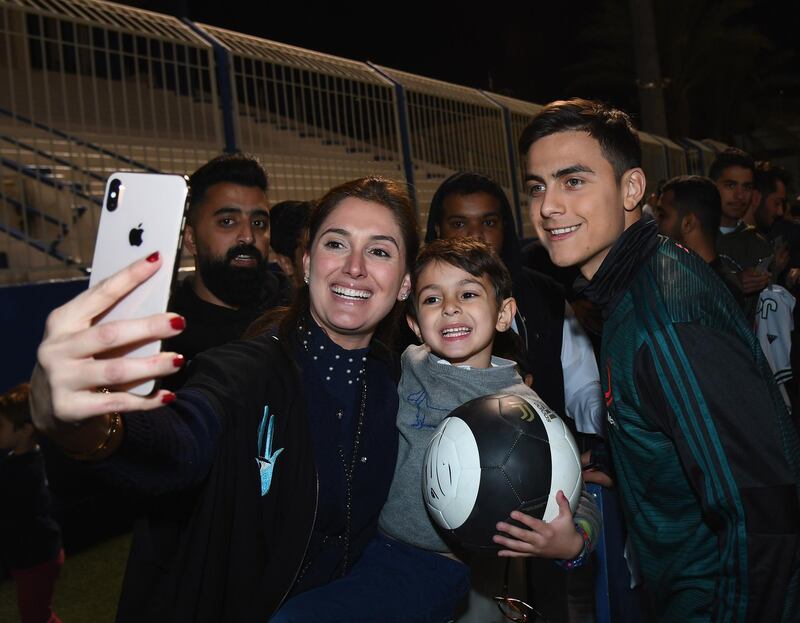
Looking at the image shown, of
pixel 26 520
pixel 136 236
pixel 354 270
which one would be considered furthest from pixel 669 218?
pixel 136 236

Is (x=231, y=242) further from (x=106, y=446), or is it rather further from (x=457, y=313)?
(x=106, y=446)

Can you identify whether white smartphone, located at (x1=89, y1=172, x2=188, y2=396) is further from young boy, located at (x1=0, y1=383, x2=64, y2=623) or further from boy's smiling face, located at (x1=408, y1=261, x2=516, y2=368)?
young boy, located at (x1=0, y1=383, x2=64, y2=623)

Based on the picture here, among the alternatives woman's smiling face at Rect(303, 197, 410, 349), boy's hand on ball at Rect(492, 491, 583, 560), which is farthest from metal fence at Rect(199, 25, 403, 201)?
boy's hand on ball at Rect(492, 491, 583, 560)

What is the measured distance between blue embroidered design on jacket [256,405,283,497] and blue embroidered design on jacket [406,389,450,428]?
0.72m

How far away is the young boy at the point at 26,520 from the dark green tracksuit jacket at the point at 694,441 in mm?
2959

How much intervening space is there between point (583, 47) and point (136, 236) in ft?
108

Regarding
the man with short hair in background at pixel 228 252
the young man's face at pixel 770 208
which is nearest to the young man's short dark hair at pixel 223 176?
the man with short hair in background at pixel 228 252

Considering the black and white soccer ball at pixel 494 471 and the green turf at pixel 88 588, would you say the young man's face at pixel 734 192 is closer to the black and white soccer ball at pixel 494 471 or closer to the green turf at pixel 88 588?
the black and white soccer ball at pixel 494 471

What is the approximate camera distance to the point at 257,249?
175 inches

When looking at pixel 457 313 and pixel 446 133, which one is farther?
pixel 446 133

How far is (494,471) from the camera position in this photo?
8.39ft

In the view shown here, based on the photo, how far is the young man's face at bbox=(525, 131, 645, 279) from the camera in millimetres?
Result: 2516

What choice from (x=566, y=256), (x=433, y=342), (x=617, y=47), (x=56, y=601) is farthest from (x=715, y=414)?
(x=617, y=47)

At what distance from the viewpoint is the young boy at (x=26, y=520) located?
3869mm
